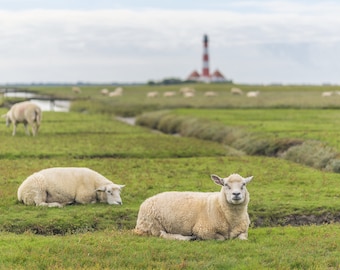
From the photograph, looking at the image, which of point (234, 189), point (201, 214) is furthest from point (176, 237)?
point (234, 189)

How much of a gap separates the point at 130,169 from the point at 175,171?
6.16 feet

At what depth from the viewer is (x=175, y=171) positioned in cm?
2434

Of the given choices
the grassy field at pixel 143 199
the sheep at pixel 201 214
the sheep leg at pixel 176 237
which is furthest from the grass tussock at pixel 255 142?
the sheep leg at pixel 176 237

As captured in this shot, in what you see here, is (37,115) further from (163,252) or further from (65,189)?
(163,252)

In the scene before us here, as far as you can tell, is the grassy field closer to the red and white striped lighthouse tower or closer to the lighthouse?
the red and white striped lighthouse tower

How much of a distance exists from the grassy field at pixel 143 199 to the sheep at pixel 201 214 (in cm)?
47

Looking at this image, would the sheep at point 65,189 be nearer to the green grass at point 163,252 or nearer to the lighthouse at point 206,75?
the green grass at point 163,252

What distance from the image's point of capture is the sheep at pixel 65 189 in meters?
17.5

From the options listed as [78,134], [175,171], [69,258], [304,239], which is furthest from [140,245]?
[78,134]

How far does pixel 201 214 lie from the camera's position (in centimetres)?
1392

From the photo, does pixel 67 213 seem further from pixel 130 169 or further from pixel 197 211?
pixel 130 169

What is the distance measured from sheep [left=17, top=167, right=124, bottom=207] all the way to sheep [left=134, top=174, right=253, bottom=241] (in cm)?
359

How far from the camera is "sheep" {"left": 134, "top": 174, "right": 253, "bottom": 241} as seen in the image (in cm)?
1361

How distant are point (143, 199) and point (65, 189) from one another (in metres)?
2.36
